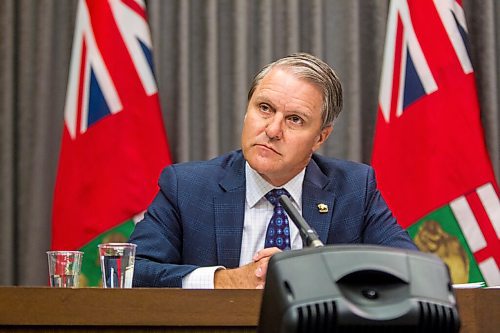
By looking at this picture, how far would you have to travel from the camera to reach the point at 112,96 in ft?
10.8

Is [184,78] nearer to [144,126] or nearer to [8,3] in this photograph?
[144,126]

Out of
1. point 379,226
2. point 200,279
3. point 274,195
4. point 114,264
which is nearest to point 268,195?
point 274,195

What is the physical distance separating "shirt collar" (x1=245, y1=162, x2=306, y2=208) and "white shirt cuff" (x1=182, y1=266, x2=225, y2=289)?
0.41 m

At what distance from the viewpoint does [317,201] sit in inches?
98.6

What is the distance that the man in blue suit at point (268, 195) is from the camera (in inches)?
95.0

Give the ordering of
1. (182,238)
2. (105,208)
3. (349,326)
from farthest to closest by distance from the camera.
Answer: (105,208) → (182,238) → (349,326)

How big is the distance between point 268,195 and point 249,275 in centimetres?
49

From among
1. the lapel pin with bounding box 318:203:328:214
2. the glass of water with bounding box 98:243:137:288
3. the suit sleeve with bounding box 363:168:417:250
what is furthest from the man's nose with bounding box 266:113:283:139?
the glass of water with bounding box 98:243:137:288

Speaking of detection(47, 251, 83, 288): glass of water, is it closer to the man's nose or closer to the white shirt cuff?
the white shirt cuff

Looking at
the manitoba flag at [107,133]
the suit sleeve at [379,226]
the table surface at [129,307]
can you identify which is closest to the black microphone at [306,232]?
the table surface at [129,307]

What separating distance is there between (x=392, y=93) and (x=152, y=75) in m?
0.94

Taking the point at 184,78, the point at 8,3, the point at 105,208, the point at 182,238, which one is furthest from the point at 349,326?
the point at 8,3

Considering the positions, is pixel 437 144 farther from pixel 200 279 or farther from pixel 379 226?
pixel 200 279

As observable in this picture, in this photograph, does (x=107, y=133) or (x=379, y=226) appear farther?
(x=107, y=133)
